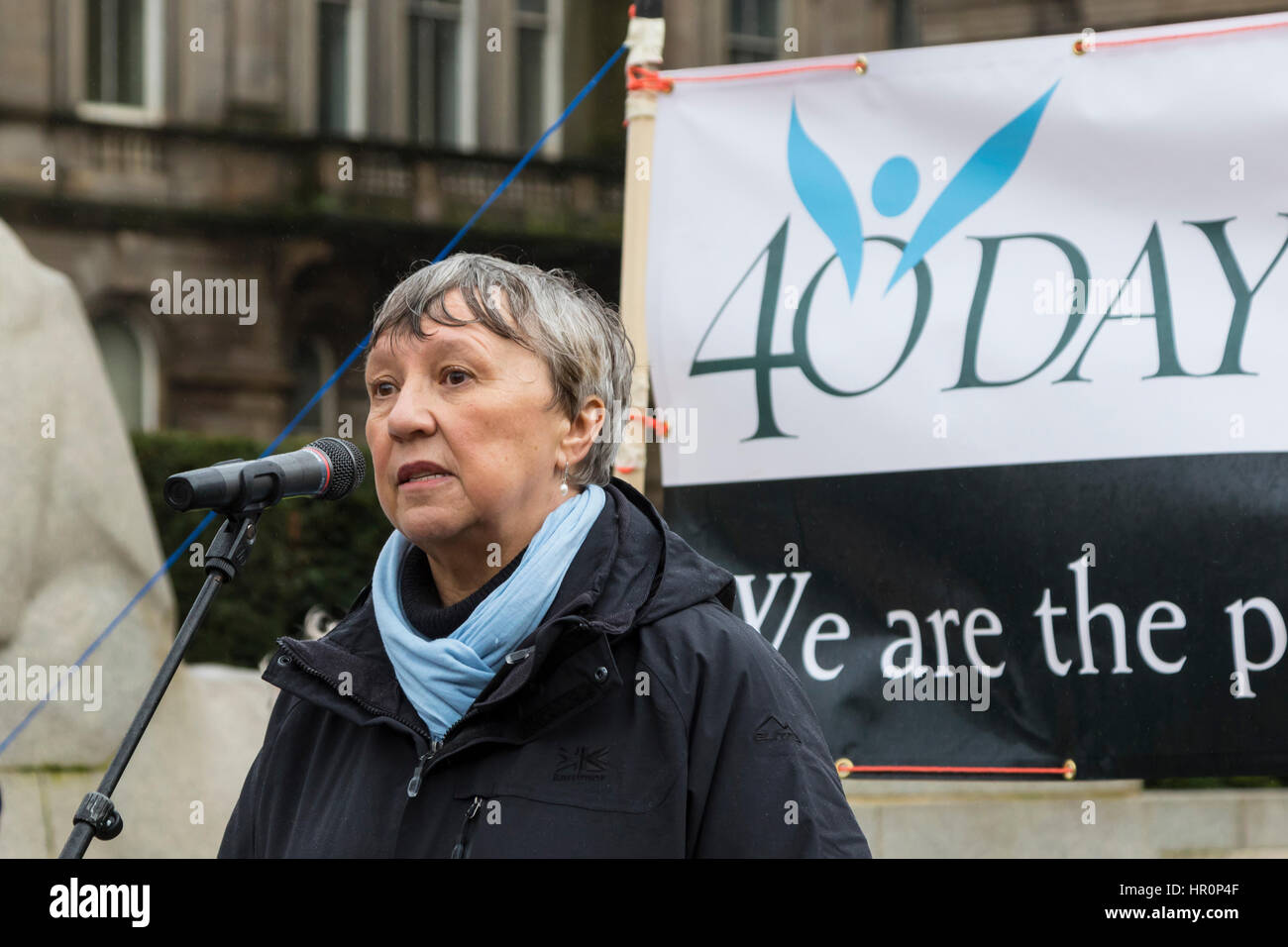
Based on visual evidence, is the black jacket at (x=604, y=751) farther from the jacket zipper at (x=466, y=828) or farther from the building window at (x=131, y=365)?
the building window at (x=131, y=365)

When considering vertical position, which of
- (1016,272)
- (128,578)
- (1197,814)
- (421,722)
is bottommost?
(1197,814)

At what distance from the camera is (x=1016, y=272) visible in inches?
145

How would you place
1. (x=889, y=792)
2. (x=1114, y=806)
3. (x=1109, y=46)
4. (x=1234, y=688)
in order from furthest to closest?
1. (x=1114, y=806)
2. (x=889, y=792)
3. (x=1109, y=46)
4. (x=1234, y=688)

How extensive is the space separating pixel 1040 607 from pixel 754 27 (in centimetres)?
1536

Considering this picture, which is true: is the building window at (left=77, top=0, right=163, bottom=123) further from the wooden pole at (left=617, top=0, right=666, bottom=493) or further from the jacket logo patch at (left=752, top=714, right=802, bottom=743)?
the jacket logo patch at (left=752, top=714, right=802, bottom=743)

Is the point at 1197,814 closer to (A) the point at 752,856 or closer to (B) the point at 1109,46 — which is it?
(B) the point at 1109,46

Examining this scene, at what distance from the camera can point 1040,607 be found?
3.55 meters

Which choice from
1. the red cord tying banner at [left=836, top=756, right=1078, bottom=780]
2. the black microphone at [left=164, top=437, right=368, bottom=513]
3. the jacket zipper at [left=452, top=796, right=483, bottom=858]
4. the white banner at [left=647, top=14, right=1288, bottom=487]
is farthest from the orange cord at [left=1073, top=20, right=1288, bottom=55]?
the jacket zipper at [left=452, top=796, right=483, bottom=858]

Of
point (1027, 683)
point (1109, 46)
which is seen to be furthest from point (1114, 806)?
point (1109, 46)

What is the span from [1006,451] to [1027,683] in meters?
0.48

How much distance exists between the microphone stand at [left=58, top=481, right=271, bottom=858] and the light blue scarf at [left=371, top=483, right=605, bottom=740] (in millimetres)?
215

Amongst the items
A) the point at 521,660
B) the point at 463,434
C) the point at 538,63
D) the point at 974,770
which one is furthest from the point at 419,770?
the point at 538,63

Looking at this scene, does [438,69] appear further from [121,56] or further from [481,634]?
[481,634]

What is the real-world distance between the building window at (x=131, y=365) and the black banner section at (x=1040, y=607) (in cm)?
1335
